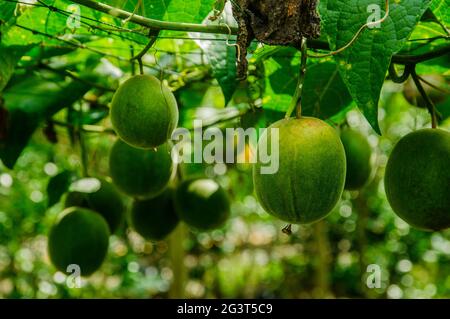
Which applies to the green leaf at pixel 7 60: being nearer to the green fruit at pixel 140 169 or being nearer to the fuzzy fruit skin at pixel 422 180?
the green fruit at pixel 140 169

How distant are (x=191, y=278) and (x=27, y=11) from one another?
4134 millimetres

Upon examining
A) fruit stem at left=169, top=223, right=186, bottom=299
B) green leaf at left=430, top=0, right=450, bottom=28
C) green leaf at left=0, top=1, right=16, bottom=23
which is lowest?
fruit stem at left=169, top=223, right=186, bottom=299

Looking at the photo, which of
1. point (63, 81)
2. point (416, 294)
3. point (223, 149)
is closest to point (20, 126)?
point (63, 81)

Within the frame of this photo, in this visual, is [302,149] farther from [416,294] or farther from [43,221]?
[416,294]

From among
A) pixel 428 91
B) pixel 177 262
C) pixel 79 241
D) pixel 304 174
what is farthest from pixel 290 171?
pixel 177 262

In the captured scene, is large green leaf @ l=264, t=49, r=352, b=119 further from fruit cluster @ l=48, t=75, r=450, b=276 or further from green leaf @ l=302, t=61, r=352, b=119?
fruit cluster @ l=48, t=75, r=450, b=276

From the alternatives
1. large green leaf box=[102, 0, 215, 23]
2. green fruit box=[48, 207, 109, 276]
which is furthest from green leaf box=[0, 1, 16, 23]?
green fruit box=[48, 207, 109, 276]

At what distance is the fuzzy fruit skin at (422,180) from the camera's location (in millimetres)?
816

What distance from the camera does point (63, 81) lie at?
1.42 m

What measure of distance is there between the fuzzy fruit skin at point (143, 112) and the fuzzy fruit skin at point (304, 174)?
198 millimetres

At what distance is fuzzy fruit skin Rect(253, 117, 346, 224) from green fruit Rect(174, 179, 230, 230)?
2.09ft

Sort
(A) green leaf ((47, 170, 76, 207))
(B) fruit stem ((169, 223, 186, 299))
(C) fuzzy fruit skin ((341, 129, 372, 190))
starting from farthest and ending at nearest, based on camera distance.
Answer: (B) fruit stem ((169, 223, 186, 299)) < (A) green leaf ((47, 170, 76, 207)) < (C) fuzzy fruit skin ((341, 129, 372, 190))

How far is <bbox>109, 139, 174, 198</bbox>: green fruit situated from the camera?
123 centimetres

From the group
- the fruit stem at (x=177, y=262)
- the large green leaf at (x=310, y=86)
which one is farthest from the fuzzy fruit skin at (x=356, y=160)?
the fruit stem at (x=177, y=262)
